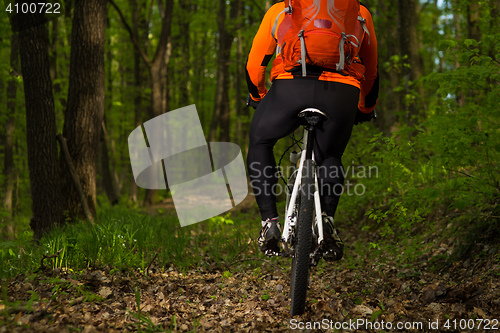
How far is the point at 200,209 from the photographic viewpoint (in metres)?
10.8

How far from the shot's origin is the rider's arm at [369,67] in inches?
131

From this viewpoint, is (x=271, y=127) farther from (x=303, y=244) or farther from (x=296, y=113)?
(x=303, y=244)

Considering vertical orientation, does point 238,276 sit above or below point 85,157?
below

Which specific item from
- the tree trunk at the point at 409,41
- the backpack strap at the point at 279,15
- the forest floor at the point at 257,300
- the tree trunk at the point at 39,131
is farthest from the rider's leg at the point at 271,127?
the tree trunk at the point at 409,41

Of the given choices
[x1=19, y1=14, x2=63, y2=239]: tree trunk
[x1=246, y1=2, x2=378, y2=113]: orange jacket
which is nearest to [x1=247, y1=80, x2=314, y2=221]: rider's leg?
[x1=246, y1=2, x2=378, y2=113]: orange jacket

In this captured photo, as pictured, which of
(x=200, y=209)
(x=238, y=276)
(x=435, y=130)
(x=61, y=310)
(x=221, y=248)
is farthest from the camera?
(x=200, y=209)

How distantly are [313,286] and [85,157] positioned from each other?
4277 mm

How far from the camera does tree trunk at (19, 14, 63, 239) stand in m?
6.09

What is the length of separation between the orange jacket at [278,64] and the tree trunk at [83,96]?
400 cm

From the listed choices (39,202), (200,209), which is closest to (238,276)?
(39,202)

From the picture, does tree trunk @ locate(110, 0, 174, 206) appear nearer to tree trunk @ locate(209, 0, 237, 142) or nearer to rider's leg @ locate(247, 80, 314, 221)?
tree trunk @ locate(209, 0, 237, 142)

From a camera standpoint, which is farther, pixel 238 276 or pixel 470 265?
pixel 238 276

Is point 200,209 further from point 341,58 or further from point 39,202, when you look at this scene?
point 341,58

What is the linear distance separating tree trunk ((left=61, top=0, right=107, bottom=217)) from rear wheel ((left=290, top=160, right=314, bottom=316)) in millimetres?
4643
